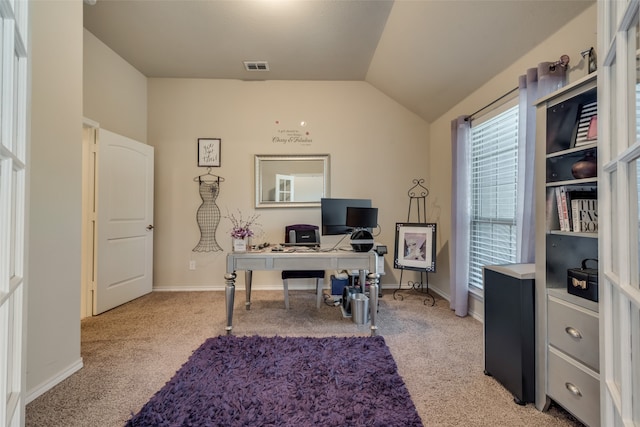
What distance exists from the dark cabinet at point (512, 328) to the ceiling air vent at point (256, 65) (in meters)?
3.30

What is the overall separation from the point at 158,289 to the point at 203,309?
1131 mm

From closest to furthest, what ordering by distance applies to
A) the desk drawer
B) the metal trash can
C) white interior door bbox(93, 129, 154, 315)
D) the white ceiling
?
the desk drawer, the white ceiling, the metal trash can, white interior door bbox(93, 129, 154, 315)

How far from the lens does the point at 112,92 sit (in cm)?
318

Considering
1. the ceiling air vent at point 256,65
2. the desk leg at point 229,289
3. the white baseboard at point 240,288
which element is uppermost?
the ceiling air vent at point 256,65

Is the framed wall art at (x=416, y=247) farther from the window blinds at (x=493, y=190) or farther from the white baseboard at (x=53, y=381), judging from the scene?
the white baseboard at (x=53, y=381)

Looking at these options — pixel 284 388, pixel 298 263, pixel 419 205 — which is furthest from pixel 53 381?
pixel 419 205

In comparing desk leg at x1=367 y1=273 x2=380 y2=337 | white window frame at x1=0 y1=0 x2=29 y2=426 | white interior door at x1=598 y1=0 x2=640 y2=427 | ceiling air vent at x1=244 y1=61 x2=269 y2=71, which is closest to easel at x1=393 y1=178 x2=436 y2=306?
desk leg at x1=367 y1=273 x2=380 y2=337

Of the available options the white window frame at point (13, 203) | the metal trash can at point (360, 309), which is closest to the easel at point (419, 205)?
the metal trash can at point (360, 309)

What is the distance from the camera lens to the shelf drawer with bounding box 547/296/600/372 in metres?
1.25

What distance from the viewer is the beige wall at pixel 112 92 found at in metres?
2.89

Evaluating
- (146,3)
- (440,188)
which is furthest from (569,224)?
(146,3)

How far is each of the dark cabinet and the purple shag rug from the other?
615 mm

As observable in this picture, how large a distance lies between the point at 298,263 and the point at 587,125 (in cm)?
205

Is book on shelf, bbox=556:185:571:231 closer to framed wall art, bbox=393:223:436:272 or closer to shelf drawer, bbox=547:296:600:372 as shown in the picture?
shelf drawer, bbox=547:296:600:372
